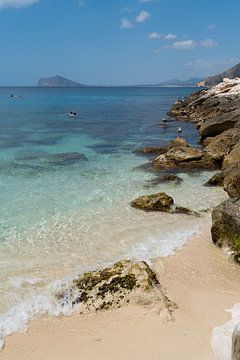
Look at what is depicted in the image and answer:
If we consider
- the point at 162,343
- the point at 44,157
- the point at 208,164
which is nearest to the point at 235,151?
the point at 208,164

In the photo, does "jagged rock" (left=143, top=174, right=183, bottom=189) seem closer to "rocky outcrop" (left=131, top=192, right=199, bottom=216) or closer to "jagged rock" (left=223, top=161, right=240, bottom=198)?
"rocky outcrop" (left=131, top=192, right=199, bottom=216)

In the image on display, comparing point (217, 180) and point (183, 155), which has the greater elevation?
point (183, 155)

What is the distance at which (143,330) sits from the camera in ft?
28.7

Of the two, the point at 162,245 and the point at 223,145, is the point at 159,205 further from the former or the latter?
the point at 223,145

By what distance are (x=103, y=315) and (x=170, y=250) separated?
4220mm

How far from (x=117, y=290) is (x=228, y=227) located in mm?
4593

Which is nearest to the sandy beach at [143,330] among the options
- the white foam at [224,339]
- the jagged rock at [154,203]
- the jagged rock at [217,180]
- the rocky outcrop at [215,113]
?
the white foam at [224,339]

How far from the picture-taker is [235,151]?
72.1 feet

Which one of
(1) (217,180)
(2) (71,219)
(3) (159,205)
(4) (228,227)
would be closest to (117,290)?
(4) (228,227)

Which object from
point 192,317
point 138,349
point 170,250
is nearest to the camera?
point 138,349

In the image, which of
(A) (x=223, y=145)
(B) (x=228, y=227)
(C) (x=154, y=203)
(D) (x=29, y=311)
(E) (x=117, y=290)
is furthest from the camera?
(A) (x=223, y=145)

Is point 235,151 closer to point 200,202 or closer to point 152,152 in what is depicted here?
point 200,202

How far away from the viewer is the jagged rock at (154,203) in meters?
16.8

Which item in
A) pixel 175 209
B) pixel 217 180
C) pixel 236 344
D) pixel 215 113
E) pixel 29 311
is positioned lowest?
pixel 29 311
